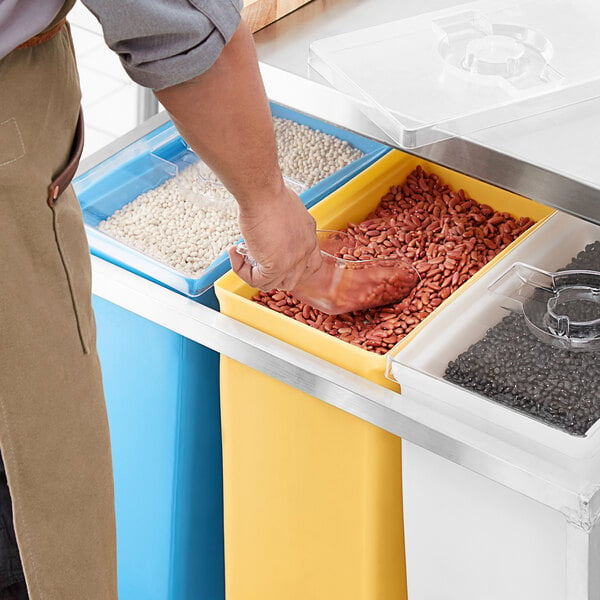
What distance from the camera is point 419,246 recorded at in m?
1.50

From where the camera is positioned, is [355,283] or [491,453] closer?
A: [491,453]

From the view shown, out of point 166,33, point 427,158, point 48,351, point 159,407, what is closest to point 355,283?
point 427,158

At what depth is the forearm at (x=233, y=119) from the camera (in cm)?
95

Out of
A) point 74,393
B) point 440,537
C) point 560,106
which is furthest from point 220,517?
point 560,106

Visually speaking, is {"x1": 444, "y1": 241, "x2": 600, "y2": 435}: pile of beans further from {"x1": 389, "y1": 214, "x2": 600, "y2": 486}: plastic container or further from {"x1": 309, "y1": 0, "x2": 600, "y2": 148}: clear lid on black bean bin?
{"x1": 309, "y1": 0, "x2": 600, "y2": 148}: clear lid on black bean bin

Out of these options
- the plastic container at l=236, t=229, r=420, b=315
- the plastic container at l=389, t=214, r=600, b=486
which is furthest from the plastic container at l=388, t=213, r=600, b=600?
the plastic container at l=236, t=229, r=420, b=315

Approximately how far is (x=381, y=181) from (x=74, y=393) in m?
0.72

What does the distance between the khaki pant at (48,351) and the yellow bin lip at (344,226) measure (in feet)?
1.05

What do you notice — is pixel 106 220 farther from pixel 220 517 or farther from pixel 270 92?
pixel 220 517

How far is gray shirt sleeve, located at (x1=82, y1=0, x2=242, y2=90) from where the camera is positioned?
2.76 feet

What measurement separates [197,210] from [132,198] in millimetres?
112

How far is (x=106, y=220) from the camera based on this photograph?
1601 millimetres

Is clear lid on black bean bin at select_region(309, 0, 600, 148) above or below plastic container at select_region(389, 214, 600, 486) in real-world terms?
above

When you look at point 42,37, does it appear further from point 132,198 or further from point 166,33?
point 132,198
